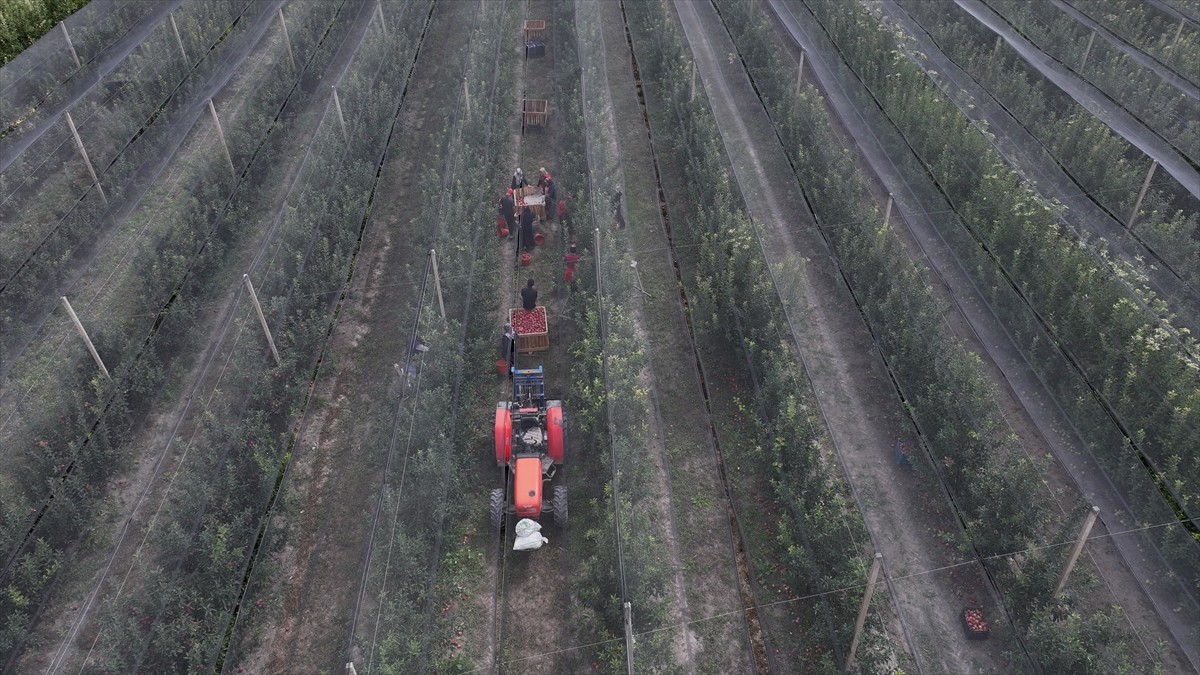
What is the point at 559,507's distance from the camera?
13.3 m

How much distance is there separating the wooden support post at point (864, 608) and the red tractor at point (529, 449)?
4307 mm

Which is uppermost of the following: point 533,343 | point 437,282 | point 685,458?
point 437,282

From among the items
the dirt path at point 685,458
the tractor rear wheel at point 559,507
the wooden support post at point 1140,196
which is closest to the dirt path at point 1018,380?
the wooden support post at point 1140,196

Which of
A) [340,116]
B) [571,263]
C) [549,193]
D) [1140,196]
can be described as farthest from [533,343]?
[1140,196]

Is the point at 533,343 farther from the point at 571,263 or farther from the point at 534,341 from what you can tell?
the point at 571,263

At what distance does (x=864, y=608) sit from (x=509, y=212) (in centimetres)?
1153

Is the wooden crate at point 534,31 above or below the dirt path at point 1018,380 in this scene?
above

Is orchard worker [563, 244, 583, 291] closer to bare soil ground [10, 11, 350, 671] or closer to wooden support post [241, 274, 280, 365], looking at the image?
wooden support post [241, 274, 280, 365]

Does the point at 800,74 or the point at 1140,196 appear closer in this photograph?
the point at 1140,196

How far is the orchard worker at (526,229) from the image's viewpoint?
18.8 m

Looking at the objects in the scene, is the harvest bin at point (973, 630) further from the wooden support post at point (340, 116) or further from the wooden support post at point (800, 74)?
the wooden support post at point (340, 116)

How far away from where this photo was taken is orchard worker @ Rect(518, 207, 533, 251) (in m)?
18.8

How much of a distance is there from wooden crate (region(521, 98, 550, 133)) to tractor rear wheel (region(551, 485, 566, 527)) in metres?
12.2

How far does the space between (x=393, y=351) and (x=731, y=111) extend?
1043cm
